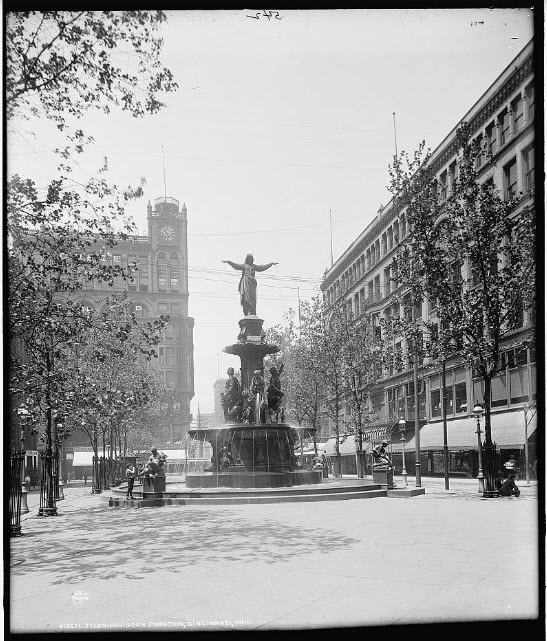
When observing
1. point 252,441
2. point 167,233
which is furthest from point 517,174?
point 167,233

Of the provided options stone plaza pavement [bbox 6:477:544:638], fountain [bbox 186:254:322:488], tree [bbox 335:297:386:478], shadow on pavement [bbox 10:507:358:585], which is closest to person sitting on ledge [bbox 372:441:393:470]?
fountain [bbox 186:254:322:488]

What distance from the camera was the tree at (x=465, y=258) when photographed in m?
24.0

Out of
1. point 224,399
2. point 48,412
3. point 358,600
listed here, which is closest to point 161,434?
point 224,399

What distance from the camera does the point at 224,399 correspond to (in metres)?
28.1

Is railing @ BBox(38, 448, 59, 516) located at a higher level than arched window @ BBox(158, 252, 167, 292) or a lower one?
lower

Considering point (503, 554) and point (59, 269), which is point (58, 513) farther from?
point (503, 554)

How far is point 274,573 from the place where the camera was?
1040cm

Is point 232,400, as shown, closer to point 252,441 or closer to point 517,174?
point 252,441

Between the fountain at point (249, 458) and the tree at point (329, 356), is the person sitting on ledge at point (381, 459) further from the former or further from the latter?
the tree at point (329, 356)

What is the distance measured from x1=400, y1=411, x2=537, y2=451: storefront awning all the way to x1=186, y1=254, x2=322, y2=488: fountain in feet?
31.5

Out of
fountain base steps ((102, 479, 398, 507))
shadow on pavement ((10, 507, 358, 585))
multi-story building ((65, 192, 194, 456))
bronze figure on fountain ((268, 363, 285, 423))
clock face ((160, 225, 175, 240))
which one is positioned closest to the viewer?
shadow on pavement ((10, 507, 358, 585))

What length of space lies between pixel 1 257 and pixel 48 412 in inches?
558

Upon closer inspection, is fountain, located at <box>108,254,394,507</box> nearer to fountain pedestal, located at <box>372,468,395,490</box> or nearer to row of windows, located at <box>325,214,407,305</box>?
fountain pedestal, located at <box>372,468,395,490</box>

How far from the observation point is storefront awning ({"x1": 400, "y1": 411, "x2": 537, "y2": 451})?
33375 millimetres
